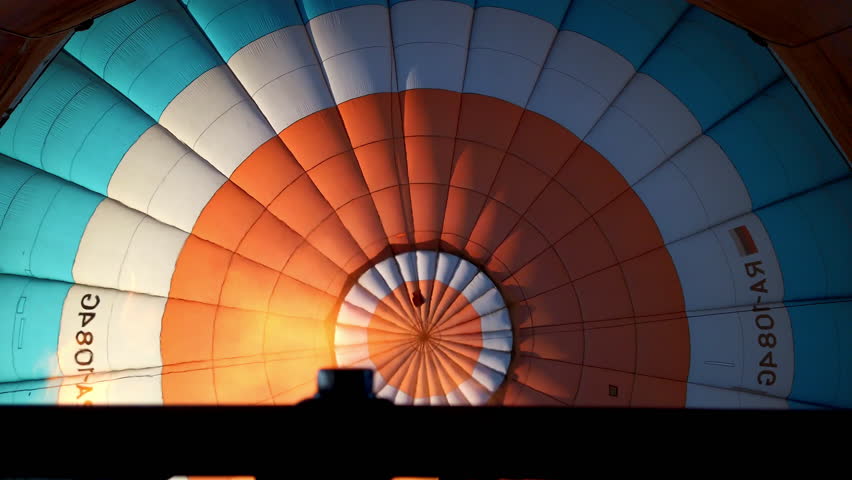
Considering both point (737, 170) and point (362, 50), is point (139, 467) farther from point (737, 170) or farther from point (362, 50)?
point (737, 170)

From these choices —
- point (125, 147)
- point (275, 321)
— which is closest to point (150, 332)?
point (275, 321)

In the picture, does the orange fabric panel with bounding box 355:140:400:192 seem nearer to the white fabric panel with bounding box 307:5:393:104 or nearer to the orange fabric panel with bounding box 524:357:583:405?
the white fabric panel with bounding box 307:5:393:104

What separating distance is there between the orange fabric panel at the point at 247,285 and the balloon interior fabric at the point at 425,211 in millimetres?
18

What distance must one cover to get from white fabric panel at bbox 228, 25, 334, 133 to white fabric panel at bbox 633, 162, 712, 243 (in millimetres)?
2375

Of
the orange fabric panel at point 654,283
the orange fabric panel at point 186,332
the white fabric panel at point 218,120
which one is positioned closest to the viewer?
the white fabric panel at point 218,120

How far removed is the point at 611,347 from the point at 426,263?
5.43 feet

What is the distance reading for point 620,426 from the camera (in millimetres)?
517

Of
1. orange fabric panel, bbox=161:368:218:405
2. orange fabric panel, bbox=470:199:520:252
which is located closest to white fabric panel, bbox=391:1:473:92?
orange fabric panel, bbox=470:199:520:252

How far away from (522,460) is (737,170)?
10.4 feet

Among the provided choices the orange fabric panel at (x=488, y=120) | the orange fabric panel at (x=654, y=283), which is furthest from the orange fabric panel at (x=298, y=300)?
the orange fabric panel at (x=654, y=283)

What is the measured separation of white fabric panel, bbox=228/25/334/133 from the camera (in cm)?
319

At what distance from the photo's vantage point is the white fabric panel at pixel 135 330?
11.3 feet

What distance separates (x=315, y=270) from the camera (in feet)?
13.3

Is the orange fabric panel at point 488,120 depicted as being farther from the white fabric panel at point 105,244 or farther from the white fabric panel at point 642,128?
the white fabric panel at point 105,244
